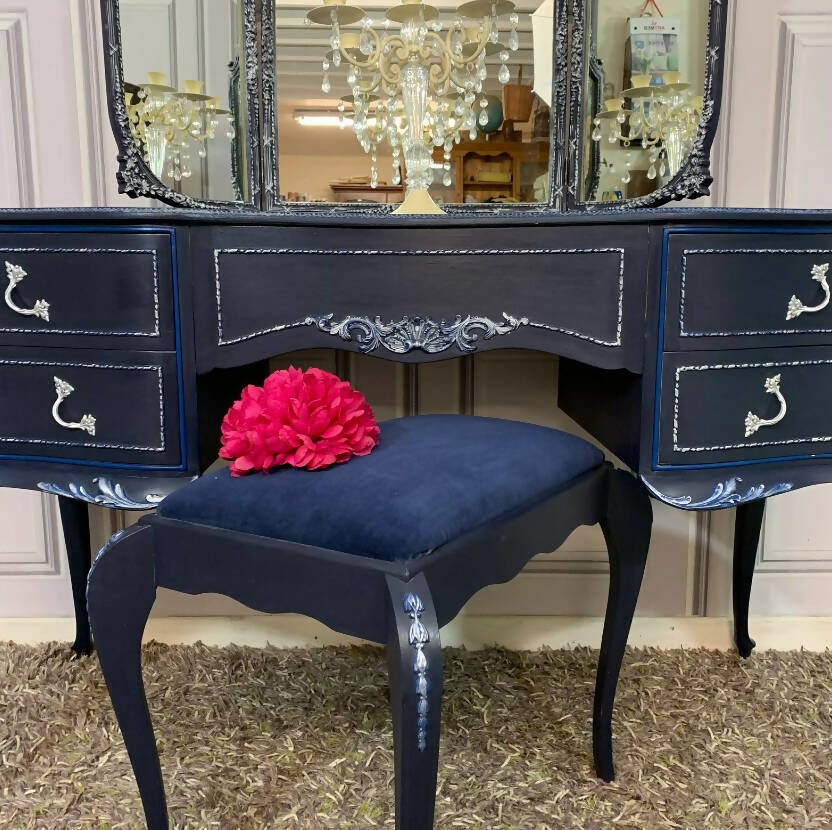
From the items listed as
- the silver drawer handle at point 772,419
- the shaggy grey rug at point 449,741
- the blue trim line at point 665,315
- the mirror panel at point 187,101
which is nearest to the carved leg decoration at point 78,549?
the shaggy grey rug at point 449,741

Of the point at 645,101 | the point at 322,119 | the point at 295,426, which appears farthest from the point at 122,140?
the point at 645,101

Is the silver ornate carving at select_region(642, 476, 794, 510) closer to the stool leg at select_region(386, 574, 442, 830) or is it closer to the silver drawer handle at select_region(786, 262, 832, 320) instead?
the silver drawer handle at select_region(786, 262, 832, 320)

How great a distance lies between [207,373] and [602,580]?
1012mm

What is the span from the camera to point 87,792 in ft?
3.81

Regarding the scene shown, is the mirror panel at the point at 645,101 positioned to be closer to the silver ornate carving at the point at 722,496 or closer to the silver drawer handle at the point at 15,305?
the silver ornate carving at the point at 722,496

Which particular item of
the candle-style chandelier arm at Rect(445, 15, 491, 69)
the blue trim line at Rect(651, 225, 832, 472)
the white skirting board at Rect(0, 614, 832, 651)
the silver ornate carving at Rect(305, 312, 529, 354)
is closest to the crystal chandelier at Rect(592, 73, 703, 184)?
the candle-style chandelier arm at Rect(445, 15, 491, 69)

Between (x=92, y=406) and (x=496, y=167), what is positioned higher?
(x=496, y=167)

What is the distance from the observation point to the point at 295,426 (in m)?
0.85

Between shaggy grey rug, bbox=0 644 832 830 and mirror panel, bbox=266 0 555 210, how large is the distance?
90 centimetres

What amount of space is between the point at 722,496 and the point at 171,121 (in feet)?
3.72

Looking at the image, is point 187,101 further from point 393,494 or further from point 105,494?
point 393,494

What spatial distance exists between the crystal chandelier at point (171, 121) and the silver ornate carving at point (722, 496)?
0.99m

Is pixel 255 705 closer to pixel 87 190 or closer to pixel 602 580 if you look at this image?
pixel 602 580

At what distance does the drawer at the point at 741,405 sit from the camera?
103 centimetres
